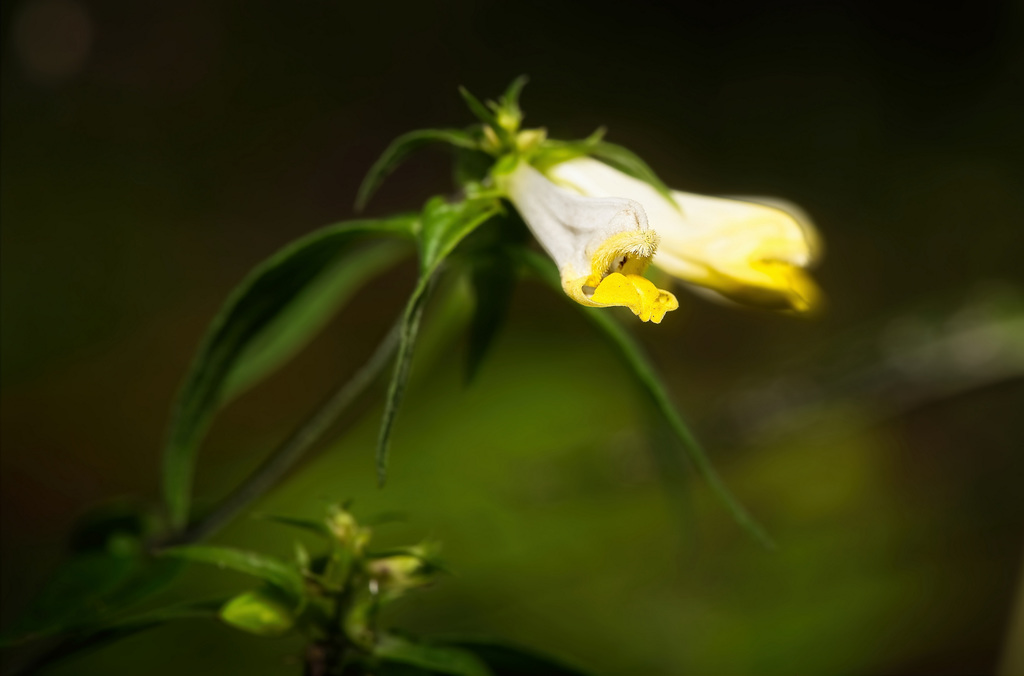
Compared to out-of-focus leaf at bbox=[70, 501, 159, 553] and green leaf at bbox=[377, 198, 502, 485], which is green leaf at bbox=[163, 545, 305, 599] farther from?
out-of-focus leaf at bbox=[70, 501, 159, 553]

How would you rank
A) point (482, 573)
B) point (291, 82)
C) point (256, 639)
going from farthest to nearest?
1. point (291, 82)
2. point (482, 573)
3. point (256, 639)

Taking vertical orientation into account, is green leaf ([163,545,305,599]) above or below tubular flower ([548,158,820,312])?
below

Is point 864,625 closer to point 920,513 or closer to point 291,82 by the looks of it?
point 920,513

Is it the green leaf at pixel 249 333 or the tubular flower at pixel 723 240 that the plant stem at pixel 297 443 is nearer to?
the green leaf at pixel 249 333

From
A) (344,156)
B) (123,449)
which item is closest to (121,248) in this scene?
(123,449)

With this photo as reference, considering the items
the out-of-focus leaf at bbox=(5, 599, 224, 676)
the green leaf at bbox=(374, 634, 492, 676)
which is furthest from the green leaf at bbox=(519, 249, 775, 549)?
the out-of-focus leaf at bbox=(5, 599, 224, 676)
